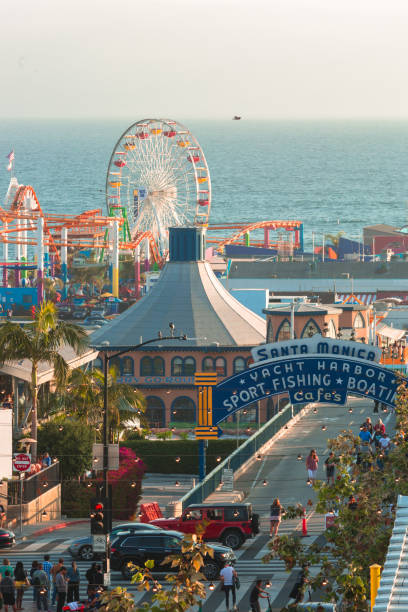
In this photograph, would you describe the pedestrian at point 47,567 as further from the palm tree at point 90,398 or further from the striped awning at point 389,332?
the striped awning at point 389,332

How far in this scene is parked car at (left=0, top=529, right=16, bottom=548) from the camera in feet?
144

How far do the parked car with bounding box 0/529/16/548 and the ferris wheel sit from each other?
78.9 metres

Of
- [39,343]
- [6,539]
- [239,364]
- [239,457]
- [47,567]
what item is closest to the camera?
[47,567]

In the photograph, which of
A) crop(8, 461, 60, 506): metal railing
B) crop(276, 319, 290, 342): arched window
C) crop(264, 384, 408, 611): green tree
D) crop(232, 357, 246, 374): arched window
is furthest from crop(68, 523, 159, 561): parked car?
crop(232, 357, 246, 374): arched window

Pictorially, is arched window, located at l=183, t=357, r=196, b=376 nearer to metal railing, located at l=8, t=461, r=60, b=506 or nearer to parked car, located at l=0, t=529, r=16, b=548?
metal railing, located at l=8, t=461, r=60, b=506

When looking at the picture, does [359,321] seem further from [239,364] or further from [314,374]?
[314,374]

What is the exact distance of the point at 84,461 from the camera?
5691cm

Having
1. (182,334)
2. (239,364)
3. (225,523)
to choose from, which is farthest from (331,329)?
(225,523)

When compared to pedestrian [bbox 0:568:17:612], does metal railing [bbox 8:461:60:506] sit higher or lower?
higher

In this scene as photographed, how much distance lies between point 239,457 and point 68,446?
6.80m

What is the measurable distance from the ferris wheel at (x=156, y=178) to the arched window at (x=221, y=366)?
40.1 meters

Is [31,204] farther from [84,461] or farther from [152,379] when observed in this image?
[84,461]

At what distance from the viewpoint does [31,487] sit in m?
50.7

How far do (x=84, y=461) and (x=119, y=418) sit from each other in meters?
3.81
